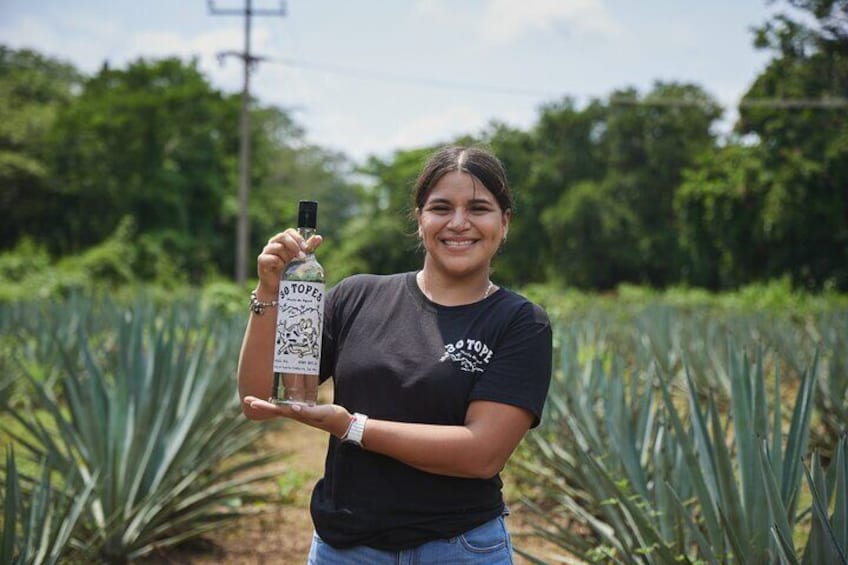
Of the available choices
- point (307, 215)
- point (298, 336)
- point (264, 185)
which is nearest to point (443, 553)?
point (298, 336)

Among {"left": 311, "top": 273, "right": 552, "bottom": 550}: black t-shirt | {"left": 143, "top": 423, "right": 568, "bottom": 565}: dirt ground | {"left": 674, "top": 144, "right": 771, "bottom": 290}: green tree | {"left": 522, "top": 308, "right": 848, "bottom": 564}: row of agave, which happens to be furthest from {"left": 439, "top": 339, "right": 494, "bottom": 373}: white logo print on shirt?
{"left": 674, "top": 144, "right": 771, "bottom": 290}: green tree

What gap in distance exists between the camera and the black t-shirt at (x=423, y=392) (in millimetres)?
1739

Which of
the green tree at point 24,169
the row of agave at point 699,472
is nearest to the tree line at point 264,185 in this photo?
the green tree at point 24,169

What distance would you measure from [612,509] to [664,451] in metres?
0.29

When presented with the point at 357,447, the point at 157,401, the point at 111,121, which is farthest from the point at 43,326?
the point at 111,121

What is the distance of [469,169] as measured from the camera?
184cm

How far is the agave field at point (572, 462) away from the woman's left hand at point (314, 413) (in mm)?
900

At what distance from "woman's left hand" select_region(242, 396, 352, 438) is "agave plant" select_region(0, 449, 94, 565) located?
118cm

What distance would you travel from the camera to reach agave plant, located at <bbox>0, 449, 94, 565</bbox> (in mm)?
2424

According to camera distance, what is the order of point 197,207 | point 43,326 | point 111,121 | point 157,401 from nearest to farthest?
point 157,401 → point 43,326 → point 111,121 → point 197,207

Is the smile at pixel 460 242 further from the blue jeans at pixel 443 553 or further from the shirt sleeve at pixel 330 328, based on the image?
the blue jeans at pixel 443 553

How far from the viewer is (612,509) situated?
10.4 ft

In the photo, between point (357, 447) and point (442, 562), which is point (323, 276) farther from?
point (442, 562)

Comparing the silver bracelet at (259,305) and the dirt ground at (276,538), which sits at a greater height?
the silver bracelet at (259,305)
